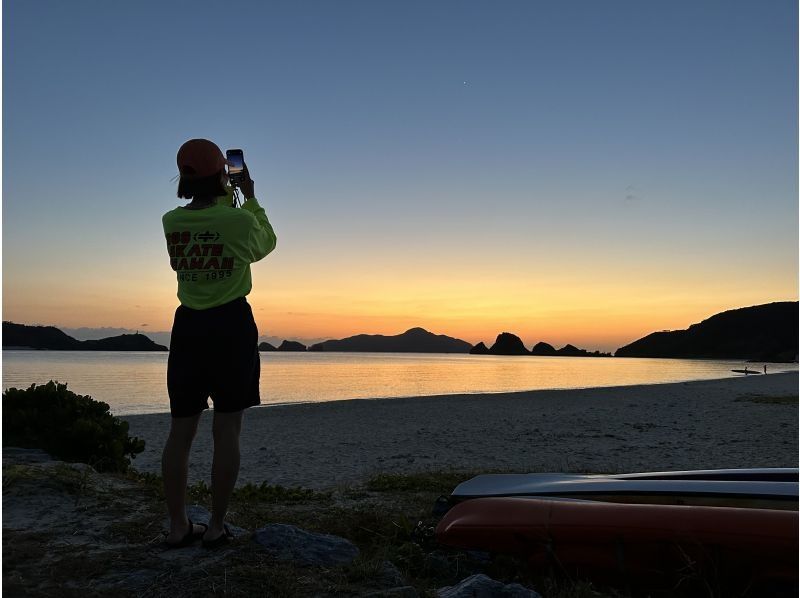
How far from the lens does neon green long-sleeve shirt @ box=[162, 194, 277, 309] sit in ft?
11.1

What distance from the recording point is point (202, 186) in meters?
3.53

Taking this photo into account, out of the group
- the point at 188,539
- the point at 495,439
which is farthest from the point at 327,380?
the point at 188,539

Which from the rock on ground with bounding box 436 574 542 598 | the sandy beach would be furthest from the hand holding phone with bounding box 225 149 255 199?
the sandy beach

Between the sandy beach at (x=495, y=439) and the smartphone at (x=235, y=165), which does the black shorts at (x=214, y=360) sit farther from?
the sandy beach at (x=495, y=439)

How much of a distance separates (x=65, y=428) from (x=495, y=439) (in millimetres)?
10357

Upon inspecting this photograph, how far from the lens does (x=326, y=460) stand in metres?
11.7

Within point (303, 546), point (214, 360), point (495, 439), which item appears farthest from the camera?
point (495, 439)

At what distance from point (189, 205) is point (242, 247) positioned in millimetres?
492

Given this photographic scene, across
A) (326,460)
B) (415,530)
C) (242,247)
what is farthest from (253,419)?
(242,247)

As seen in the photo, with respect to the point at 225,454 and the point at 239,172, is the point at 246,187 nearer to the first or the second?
the point at 239,172

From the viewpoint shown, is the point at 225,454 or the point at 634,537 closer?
the point at 225,454

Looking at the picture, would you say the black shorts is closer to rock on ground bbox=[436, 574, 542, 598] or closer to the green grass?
the green grass

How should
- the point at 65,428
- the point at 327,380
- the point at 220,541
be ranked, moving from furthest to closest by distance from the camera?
the point at 327,380, the point at 65,428, the point at 220,541


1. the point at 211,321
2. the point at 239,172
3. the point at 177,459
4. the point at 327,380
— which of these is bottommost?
the point at 327,380
